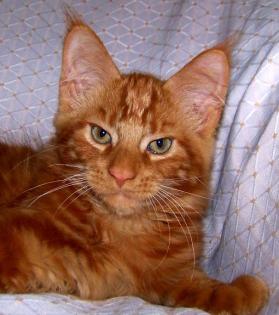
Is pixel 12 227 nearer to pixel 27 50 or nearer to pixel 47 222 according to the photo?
pixel 47 222

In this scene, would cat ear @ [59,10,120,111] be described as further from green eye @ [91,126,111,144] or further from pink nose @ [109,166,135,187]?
pink nose @ [109,166,135,187]

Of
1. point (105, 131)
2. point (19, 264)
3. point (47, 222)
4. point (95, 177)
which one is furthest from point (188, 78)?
point (19, 264)

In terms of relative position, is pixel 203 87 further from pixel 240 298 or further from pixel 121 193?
pixel 240 298

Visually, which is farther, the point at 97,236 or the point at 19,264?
the point at 97,236

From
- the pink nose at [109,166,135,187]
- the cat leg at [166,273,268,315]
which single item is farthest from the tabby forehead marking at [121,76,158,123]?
the cat leg at [166,273,268,315]

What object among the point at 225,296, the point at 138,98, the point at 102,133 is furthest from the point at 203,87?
the point at 225,296

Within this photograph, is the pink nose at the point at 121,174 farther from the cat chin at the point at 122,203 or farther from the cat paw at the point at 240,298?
the cat paw at the point at 240,298
